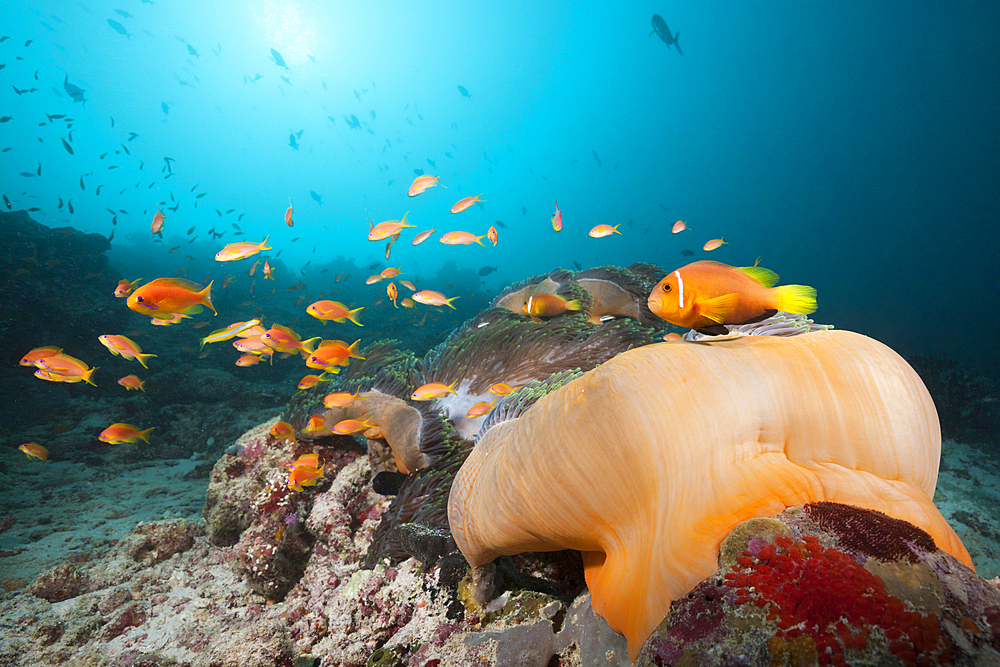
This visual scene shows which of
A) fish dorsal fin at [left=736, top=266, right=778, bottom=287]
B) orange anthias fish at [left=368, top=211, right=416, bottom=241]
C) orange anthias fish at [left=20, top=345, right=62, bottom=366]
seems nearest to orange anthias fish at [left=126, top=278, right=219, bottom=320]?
orange anthias fish at [left=20, top=345, right=62, bottom=366]

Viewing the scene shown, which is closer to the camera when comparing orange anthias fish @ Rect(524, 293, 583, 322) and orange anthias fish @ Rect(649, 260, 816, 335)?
orange anthias fish @ Rect(649, 260, 816, 335)

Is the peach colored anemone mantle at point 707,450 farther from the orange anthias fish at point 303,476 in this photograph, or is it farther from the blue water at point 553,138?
the blue water at point 553,138

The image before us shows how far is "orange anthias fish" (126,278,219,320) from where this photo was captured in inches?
118

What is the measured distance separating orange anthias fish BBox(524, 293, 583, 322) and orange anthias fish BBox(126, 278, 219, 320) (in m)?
2.57

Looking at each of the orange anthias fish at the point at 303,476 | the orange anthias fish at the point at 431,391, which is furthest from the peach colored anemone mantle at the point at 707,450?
the orange anthias fish at the point at 303,476

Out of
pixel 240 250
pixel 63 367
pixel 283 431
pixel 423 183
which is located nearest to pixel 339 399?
pixel 283 431

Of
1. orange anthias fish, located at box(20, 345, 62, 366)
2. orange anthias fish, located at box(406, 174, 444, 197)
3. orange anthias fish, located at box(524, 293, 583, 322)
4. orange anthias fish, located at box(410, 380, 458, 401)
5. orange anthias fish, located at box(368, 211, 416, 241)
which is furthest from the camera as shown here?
orange anthias fish, located at box(406, 174, 444, 197)

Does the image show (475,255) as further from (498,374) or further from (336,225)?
(498,374)

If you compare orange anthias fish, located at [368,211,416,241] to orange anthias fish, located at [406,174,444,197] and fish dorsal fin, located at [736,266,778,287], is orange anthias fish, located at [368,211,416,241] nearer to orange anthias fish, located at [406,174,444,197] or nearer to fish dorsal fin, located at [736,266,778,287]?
orange anthias fish, located at [406,174,444,197]

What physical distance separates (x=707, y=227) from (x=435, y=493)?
64602mm

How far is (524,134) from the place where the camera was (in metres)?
75.2

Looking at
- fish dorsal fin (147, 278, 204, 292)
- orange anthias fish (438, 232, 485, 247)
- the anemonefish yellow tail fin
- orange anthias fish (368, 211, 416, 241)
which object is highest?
orange anthias fish (368, 211, 416, 241)

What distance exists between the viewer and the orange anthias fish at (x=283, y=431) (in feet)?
11.1

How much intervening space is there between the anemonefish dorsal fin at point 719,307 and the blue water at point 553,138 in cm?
1761
